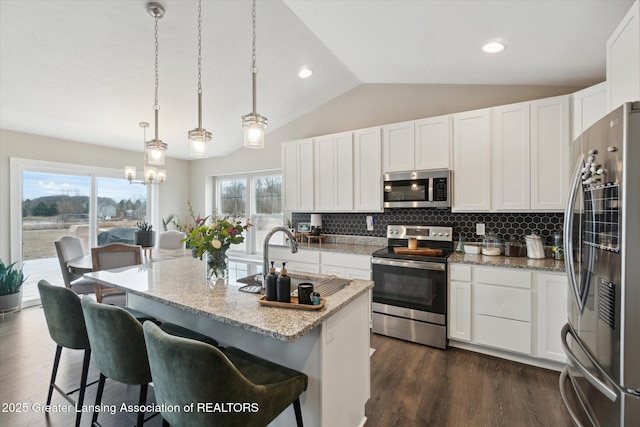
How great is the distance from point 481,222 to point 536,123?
111 cm

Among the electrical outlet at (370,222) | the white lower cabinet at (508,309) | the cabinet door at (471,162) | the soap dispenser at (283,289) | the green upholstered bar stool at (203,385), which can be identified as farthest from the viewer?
the electrical outlet at (370,222)

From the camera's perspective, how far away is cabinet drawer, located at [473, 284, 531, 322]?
101 inches

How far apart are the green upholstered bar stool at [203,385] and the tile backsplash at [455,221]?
9.37 feet

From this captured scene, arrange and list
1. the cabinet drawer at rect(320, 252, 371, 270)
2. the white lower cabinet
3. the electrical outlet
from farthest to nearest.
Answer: the electrical outlet → the cabinet drawer at rect(320, 252, 371, 270) → the white lower cabinet

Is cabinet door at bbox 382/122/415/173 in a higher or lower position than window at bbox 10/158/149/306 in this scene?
higher

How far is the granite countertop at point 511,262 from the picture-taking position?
98.2 inches

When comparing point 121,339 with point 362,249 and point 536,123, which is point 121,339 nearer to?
point 362,249

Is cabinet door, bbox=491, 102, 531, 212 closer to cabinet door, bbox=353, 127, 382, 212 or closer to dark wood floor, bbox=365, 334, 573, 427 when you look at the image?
cabinet door, bbox=353, 127, 382, 212

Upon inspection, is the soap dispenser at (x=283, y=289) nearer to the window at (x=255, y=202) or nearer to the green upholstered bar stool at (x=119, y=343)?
the green upholstered bar stool at (x=119, y=343)

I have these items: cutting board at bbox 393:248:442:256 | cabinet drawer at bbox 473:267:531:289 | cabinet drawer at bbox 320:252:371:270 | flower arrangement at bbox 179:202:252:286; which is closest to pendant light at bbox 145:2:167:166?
flower arrangement at bbox 179:202:252:286

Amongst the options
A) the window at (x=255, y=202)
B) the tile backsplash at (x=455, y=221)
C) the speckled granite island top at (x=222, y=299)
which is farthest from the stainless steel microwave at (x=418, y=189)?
the window at (x=255, y=202)

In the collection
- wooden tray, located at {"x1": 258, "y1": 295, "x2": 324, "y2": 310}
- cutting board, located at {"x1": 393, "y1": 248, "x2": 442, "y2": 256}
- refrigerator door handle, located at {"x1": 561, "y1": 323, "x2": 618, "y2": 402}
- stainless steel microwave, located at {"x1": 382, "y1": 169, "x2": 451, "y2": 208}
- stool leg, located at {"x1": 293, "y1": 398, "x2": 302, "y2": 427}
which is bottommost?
stool leg, located at {"x1": 293, "y1": 398, "x2": 302, "y2": 427}

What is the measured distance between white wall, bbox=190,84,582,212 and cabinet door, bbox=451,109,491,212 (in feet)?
1.43

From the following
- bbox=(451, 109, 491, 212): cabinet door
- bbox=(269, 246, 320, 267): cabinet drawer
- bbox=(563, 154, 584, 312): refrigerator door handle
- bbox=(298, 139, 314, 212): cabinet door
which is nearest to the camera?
bbox=(563, 154, 584, 312): refrigerator door handle
